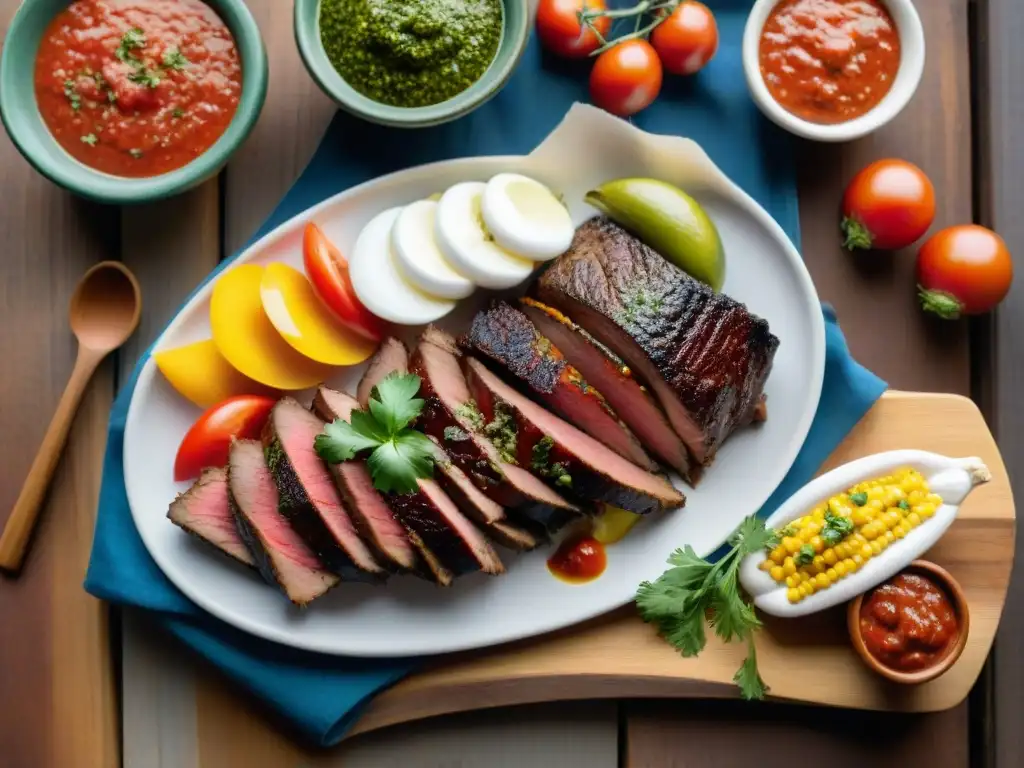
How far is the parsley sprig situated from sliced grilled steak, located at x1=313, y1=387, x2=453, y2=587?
72cm

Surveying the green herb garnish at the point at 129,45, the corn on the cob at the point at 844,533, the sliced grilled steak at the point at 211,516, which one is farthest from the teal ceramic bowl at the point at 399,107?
the corn on the cob at the point at 844,533

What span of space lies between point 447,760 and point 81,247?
92.9 inches

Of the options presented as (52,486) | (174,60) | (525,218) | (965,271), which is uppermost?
(174,60)

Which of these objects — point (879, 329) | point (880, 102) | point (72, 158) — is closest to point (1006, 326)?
point (879, 329)

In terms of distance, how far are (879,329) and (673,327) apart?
3.29 feet

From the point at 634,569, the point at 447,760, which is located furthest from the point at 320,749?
the point at 634,569

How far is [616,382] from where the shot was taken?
10.4 ft

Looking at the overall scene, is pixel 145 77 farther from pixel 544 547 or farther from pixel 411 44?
pixel 544 547

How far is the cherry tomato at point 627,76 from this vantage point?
3236mm

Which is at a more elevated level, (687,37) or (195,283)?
(687,37)

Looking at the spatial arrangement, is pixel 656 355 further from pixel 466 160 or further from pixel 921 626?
pixel 921 626

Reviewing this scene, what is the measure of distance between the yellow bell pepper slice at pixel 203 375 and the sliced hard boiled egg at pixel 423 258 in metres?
0.70

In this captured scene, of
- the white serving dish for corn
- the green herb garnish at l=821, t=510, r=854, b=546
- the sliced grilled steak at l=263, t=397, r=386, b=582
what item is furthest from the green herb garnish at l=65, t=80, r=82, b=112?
the green herb garnish at l=821, t=510, r=854, b=546

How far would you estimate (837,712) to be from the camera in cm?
343
